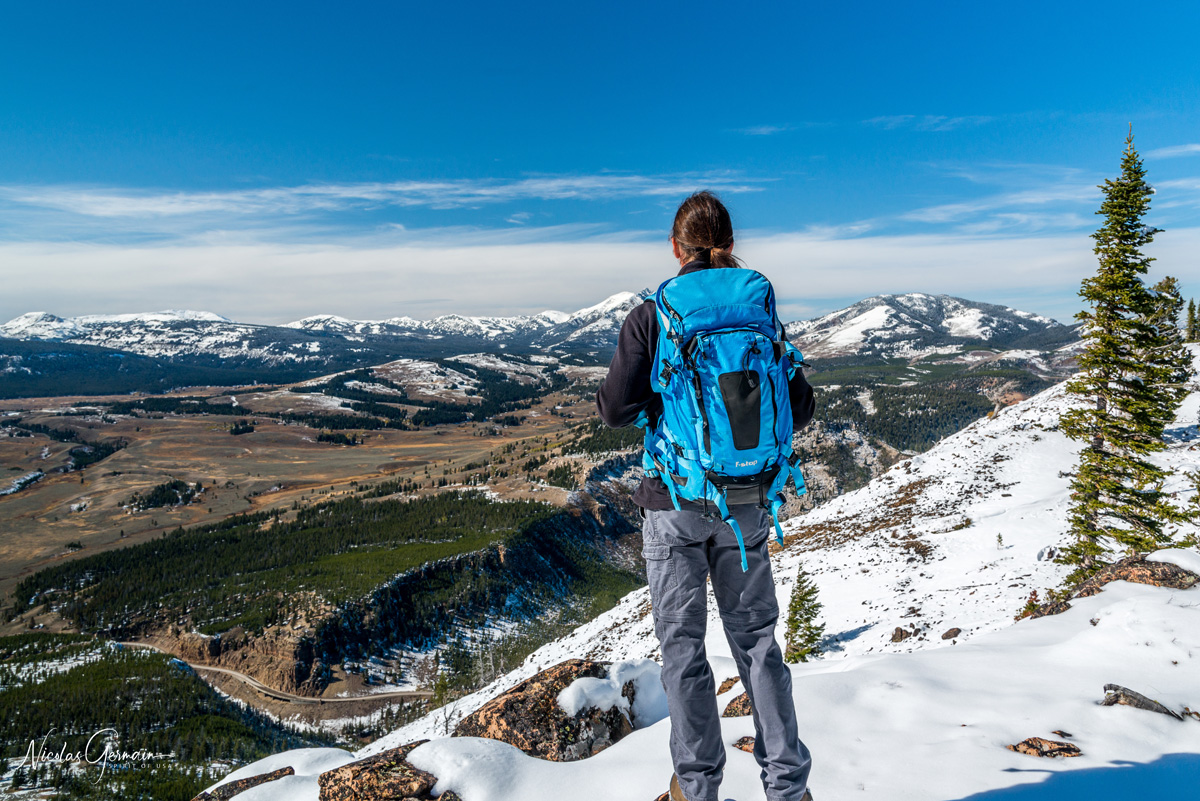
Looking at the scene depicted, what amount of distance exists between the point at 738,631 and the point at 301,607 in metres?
75.1

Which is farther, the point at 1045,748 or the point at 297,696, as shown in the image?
the point at 297,696

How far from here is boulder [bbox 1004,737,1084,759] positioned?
4.75 meters

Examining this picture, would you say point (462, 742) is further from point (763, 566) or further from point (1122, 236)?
point (1122, 236)

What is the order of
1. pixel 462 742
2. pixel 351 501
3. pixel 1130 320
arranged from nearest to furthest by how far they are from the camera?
1. pixel 462 742
2. pixel 1130 320
3. pixel 351 501

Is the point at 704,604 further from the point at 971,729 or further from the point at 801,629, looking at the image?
the point at 801,629

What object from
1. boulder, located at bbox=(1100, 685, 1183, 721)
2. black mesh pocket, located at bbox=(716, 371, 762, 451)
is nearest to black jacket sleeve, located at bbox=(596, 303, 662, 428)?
black mesh pocket, located at bbox=(716, 371, 762, 451)

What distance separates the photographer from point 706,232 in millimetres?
3605

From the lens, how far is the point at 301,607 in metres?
65.2

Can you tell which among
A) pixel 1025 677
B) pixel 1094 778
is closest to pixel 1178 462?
pixel 1025 677

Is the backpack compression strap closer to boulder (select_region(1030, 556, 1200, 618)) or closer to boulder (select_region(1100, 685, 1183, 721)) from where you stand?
boulder (select_region(1100, 685, 1183, 721))

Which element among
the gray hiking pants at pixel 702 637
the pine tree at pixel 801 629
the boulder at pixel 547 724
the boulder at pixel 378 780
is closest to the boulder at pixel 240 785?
the boulder at pixel 378 780

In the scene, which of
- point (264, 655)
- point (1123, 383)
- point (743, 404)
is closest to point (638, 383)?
point (743, 404)

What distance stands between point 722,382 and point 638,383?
525mm

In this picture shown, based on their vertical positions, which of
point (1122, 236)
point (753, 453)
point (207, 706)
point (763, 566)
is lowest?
point (207, 706)
